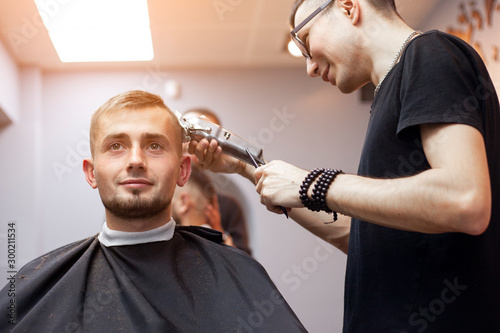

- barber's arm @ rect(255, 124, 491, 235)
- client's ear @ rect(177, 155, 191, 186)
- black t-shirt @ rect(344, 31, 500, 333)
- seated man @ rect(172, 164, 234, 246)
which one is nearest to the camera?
barber's arm @ rect(255, 124, 491, 235)

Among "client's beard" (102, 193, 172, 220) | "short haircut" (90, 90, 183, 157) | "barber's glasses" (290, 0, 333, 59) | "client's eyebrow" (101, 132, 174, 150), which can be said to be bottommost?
"client's beard" (102, 193, 172, 220)

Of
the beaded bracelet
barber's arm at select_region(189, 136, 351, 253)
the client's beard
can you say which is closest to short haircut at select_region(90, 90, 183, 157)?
barber's arm at select_region(189, 136, 351, 253)

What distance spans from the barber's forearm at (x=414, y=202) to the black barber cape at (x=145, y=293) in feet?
1.83

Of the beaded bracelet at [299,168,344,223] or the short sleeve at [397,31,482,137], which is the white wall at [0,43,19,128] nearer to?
the beaded bracelet at [299,168,344,223]

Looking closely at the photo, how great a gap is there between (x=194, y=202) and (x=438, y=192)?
1.97 meters

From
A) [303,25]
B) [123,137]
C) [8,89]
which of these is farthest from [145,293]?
[8,89]

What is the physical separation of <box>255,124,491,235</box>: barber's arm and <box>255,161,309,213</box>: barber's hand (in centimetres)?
16

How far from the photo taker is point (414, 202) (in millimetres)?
1272

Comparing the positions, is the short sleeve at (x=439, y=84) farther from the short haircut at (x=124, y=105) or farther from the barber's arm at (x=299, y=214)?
the short haircut at (x=124, y=105)

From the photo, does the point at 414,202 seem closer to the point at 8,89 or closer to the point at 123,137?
the point at 123,137

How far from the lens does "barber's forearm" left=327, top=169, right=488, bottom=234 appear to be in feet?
4.03

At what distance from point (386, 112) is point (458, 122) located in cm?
24

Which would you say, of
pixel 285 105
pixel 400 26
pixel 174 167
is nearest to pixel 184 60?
pixel 285 105

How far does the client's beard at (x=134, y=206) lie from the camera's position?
1.84 meters
